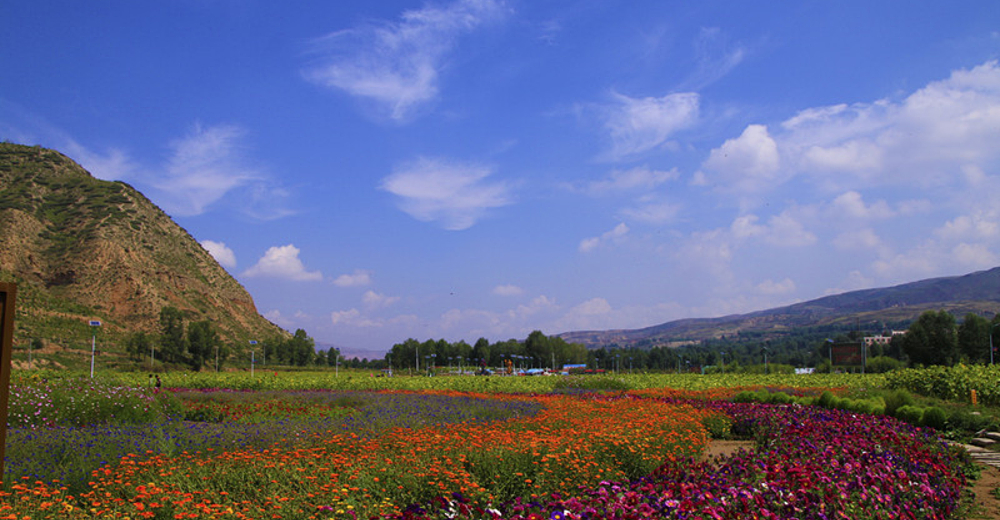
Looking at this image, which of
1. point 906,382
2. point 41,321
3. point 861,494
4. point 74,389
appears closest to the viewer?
point 861,494

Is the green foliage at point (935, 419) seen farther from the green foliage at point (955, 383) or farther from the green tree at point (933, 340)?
the green tree at point (933, 340)

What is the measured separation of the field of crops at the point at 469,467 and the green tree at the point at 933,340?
6734 centimetres

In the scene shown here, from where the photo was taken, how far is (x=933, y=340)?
67188 mm

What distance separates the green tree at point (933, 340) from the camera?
66219 mm

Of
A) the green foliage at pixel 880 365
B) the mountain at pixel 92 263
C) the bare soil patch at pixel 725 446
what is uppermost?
the mountain at pixel 92 263

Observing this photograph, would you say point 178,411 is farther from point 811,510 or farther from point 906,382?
point 906,382

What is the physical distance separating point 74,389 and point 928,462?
1560cm

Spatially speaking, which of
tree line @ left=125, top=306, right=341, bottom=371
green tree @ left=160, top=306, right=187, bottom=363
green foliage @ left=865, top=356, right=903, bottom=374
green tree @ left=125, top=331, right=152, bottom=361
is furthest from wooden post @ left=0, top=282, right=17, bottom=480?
green foliage @ left=865, top=356, right=903, bottom=374

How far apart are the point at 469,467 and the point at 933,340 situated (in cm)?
7728

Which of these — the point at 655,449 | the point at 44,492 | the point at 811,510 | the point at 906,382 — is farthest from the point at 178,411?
the point at 906,382

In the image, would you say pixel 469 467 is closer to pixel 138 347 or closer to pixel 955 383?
pixel 955 383

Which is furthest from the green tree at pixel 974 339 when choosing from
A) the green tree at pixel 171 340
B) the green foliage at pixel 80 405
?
the green tree at pixel 171 340

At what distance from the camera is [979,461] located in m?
10.5

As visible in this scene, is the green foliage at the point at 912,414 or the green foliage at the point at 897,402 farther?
the green foliage at the point at 897,402
